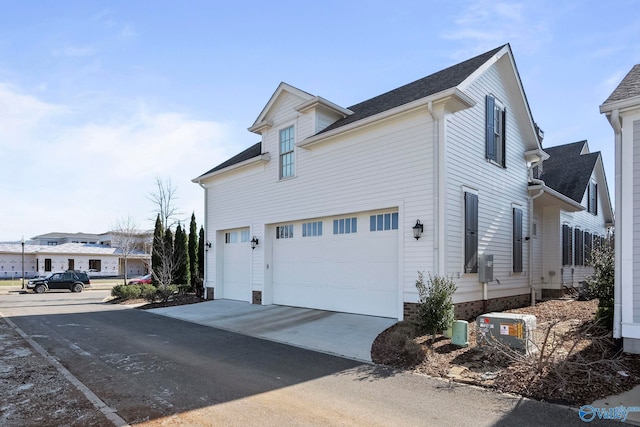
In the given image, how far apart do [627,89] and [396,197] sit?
5256 mm

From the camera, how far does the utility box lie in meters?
11.1

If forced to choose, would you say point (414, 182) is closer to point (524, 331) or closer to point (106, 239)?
point (524, 331)

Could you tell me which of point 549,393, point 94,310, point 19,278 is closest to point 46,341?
point 94,310

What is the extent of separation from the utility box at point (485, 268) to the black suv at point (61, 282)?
93.2 feet

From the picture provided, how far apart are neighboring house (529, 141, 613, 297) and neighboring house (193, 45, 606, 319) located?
0.64 ft

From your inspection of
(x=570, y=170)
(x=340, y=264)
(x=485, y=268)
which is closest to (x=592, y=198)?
(x=570, y=170)

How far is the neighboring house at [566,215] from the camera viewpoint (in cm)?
1605

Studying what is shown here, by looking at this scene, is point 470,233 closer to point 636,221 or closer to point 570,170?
point 636,221

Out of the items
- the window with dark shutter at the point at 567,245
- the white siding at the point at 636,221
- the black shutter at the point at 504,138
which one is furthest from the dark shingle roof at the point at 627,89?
the window with dark shutter at the point at 567,245

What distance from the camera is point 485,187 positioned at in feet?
39.4

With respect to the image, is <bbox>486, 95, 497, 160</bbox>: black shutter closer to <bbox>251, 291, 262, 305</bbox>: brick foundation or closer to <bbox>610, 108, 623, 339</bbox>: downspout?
<bbox>610, 108, 623, 339</bbox>: downspout

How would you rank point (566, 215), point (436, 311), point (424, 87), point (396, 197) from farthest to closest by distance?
point (566, 215) < point (424, 87) < point (396, 197) < point (436, 311)

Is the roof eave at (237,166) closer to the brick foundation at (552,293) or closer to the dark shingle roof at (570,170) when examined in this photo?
the brick foundation at (552,293)

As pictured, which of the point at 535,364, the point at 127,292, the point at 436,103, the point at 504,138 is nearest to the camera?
the point at 535,364
